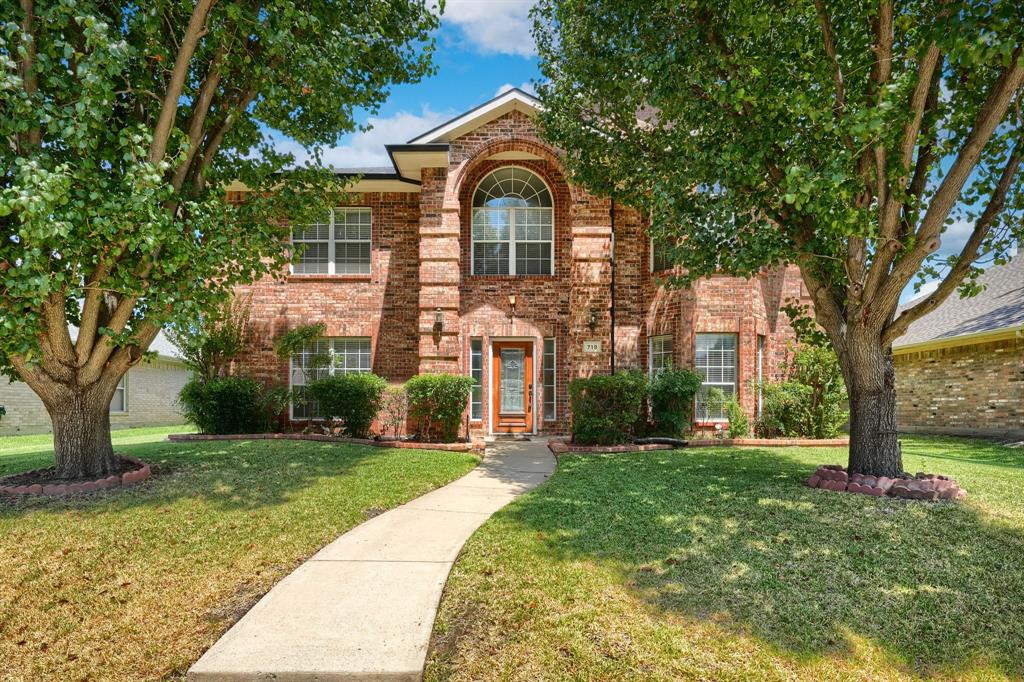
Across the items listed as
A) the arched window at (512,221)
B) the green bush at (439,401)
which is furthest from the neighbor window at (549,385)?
the green bush at (439,401)

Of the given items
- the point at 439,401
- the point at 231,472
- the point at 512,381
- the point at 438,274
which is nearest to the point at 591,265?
the point at 512,381

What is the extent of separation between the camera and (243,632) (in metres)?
3.43

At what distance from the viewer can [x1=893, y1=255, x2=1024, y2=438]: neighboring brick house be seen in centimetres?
1281

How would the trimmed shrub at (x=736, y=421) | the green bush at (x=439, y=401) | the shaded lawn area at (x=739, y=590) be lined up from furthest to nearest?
the trimmed shrub at (x=736, y=421) < the green bush at (x=439, y=401) < the shaded lawn area at (x=739, y=590)

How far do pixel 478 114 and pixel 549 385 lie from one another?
6.76m

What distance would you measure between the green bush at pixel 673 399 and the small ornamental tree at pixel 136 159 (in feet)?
25.3

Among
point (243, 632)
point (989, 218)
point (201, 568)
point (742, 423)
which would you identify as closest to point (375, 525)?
point (201, 568)

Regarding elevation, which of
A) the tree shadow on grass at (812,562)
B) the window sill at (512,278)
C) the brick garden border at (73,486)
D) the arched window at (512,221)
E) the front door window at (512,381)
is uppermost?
the arched window at (512,221)

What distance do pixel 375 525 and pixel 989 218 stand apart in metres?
7.82

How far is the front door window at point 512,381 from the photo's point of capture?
1384cm

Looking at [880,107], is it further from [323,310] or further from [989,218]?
[323,310]

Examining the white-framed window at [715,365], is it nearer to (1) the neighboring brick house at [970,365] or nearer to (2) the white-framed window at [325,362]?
(1) the neighboring brick house at [970,365]

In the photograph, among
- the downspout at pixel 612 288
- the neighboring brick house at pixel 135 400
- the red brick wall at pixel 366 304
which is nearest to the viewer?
the downspout at pixel 612 288

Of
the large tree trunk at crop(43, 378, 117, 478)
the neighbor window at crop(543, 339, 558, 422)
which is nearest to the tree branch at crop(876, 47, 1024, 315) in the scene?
the neighbor window at crop(543, 339, 558, 422)
